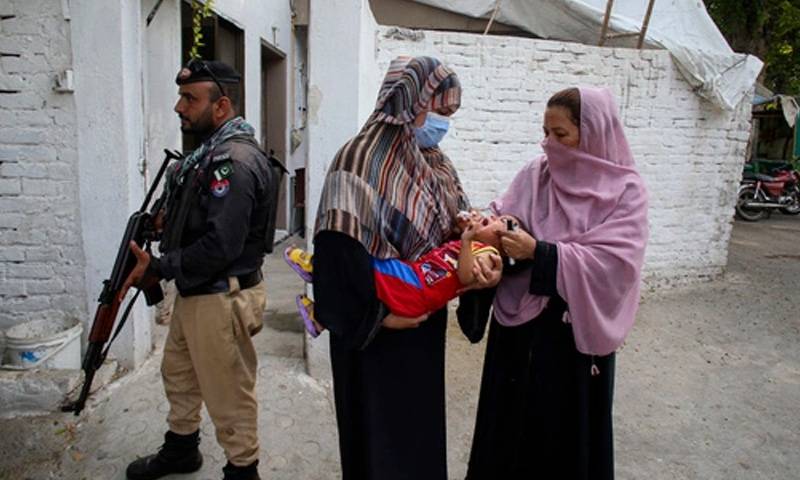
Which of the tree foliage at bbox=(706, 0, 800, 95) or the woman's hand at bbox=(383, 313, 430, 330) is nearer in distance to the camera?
the woman's hand at bbox=(383, 313, 430, 330)

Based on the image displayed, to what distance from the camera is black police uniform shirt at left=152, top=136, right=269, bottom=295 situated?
2232 millimetres

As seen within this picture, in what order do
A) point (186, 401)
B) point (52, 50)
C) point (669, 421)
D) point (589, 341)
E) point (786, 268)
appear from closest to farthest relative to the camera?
1. point (589, 341)
2. point (186, 401)
3. point (52, 50)
4. point (669, 421)
5. point (786, 268)

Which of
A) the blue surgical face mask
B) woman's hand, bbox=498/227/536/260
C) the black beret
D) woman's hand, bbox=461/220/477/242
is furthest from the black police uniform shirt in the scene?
woman's hand, bbox=498/227/536/260

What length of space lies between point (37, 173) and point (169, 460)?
5.72ft

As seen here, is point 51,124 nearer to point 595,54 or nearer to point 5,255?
point 5,255

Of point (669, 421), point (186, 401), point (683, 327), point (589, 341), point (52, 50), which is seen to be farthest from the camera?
point (683, 327)

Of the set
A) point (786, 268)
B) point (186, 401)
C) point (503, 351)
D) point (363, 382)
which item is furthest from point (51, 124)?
point (786, 268)

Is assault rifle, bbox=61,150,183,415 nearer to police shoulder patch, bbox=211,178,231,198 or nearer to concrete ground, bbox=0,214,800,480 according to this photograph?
police shoulder patch, bbox=211,178,231,198

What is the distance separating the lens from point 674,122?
5766mm

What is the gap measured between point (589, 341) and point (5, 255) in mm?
3105

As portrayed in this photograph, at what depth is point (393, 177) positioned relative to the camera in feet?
5.97

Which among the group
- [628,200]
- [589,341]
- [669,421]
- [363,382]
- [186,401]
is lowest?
[669,421]

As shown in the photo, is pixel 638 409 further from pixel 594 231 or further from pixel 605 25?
pixel 605 25

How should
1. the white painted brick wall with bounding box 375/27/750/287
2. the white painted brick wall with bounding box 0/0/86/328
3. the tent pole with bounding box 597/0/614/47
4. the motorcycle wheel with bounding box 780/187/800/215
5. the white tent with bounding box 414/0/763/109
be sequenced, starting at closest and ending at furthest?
the white painted brick wall with bounding box 0/0/86/328, the white painted brick wall with bounding box 375/27/750/287, the white tent with bounding box 414/0/763/109, the tent pole with bounding box 597/0/614/47, the motorcycle wheel with bounding box 780/187/800/215
